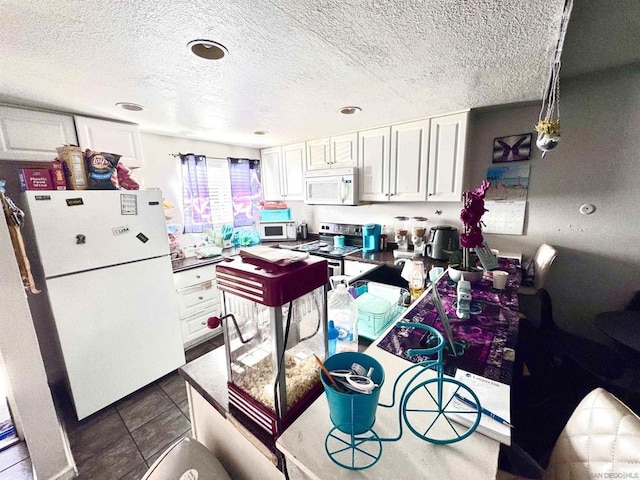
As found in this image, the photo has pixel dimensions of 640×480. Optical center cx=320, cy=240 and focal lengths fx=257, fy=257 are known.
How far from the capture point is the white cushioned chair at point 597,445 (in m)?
0.58

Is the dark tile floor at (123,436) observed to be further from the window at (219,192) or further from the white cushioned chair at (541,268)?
the white cushioned chair at (541,268)

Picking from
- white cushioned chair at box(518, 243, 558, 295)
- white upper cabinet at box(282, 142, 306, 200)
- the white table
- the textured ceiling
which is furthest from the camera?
white upper cabinet at box(282, 142, 306, 200)

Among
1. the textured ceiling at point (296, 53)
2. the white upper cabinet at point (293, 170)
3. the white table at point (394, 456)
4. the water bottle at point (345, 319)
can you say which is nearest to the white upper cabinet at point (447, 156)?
the textured ceiling at point (296, 53)

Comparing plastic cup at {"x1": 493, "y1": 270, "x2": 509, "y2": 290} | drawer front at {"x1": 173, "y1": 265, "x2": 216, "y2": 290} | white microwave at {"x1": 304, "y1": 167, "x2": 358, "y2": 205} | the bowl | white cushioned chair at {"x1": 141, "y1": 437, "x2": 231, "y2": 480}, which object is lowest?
white cushioned chair at {"x1": 141, "y1": 437, "x2": 231, "y2": 480}

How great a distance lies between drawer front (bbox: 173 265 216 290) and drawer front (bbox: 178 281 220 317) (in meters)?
0.05

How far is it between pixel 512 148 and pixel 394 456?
2.60 meters

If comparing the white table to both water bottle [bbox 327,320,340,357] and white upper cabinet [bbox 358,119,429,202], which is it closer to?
water bottle [bbox 327,320,340,357]

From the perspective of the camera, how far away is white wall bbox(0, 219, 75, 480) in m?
1.24

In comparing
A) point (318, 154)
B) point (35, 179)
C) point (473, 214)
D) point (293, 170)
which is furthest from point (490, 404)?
point (293, 170)

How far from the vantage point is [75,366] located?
66.7 inches

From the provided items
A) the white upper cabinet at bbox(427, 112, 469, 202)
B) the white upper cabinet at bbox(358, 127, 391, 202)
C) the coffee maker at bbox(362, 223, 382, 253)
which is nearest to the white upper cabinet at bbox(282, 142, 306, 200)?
the white upper cabinet at bbox(358, 127, 391, 202)

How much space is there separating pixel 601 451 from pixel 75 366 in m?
2.55

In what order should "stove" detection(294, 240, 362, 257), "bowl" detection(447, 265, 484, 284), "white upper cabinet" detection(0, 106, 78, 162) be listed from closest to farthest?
"bowl" detection(447, 265, 484, 284)
"white upper cabinet" detection(0, 106, 78, 162)
"stove" detection(294, 240, 362, 257)

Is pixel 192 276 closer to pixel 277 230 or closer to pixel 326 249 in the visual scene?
pixel 277 230
